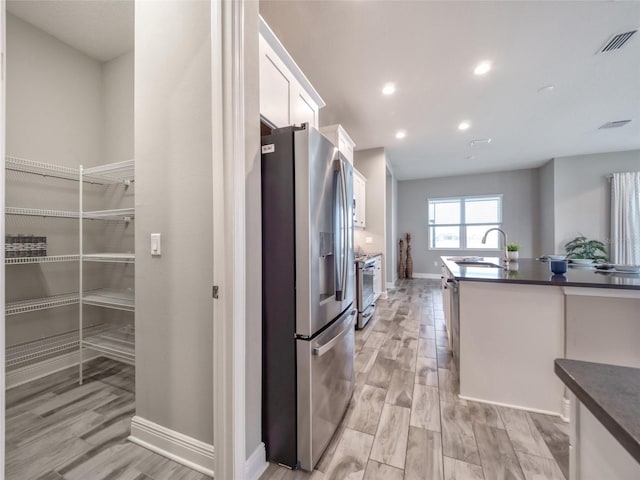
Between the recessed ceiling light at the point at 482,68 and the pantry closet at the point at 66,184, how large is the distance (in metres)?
3.25

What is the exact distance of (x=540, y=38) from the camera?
2.41 m

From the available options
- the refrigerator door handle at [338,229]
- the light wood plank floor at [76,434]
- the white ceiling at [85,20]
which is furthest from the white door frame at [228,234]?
the white ceiling at [85,20]

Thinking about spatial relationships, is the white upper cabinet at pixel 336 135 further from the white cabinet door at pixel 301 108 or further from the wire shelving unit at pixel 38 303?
the wire shelving unit at pixel 38 303

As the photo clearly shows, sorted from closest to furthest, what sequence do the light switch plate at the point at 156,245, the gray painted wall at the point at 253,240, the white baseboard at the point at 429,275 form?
the gray painted wall at the point at 253,240
the light switch plate at the point at 156,245
the white baseboard at the point at 429,275

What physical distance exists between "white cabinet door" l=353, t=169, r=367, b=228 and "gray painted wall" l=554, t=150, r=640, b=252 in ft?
14.9

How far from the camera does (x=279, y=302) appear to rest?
1.40 metres

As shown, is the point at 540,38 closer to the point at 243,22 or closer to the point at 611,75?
the point at 611,75

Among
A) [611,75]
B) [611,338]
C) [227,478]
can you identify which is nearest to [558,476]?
[611,338]

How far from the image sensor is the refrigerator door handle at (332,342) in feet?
4.45

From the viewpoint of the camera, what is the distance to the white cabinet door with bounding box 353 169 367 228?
15.1 ft

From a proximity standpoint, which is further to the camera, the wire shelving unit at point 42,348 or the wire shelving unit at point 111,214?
the wire shelving unit at point 111,214

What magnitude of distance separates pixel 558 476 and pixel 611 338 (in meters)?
0.91

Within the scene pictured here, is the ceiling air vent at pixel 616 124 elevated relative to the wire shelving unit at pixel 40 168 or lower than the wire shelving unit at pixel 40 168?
elevated

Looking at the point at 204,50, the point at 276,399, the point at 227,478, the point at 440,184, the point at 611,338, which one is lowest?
the point at 227,478
